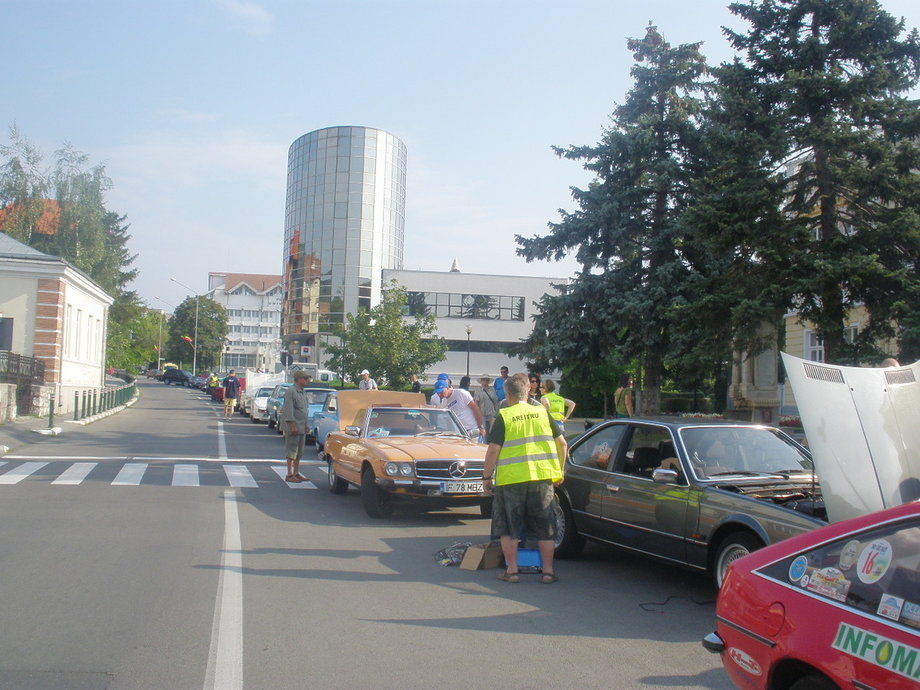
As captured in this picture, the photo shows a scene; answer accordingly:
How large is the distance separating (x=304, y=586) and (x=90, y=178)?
5136 centimetres

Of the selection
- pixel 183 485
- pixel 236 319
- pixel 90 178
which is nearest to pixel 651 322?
pixel 183 485

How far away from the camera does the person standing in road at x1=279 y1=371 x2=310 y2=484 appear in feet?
47.9

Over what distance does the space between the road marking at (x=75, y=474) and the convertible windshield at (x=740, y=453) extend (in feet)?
33.3

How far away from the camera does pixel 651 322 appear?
2227 centimetres

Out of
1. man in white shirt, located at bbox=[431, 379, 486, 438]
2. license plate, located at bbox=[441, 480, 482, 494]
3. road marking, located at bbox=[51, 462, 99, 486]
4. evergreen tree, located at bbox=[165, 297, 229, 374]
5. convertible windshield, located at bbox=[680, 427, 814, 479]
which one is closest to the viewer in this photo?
convertible windshield, located at bbox=[680, 427, 814, 479]

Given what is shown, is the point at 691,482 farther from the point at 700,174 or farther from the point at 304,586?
the point at 700,174

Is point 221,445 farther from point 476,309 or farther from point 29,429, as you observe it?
point 476,309

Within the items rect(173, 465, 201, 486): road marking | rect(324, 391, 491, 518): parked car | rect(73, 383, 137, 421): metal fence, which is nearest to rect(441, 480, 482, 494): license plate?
rect(324, 391, 491, 518): parked car

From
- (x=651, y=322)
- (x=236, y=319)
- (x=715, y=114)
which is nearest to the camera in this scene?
(x=715, y=114)

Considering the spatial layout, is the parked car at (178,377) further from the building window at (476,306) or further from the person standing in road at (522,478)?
the person standing in road at (522,478)

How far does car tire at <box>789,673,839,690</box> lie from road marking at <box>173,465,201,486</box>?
1188 centimetres

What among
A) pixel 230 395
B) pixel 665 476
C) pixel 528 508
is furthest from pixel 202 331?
pixel 665 476

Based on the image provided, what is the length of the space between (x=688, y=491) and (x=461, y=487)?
397cm

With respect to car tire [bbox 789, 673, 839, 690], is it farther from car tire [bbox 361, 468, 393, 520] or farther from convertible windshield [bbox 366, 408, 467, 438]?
convertible windshield [bbox 366, 408, 467, 438]
